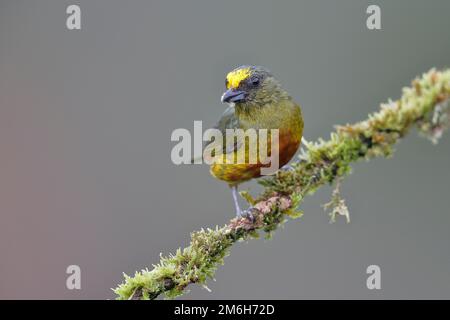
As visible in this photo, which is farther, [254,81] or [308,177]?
[254,81]

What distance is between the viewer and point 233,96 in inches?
153

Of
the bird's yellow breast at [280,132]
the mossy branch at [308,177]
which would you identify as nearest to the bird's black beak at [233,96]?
the bird's yellow breast at [280,132]

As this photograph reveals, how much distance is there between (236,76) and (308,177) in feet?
4.18

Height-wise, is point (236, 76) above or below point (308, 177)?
above

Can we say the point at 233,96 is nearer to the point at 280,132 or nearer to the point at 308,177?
the point at 280,132

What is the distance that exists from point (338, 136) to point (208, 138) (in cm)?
188

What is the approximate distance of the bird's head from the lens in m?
3.89

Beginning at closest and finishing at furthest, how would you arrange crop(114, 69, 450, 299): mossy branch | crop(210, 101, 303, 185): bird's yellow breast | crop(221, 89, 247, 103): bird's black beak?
crop(114, 69, 450, 299): mossy branch, crop(210, 101, 303, 185): bird's yellow breast, crop(221, 89, 247, 103): bird's black beak

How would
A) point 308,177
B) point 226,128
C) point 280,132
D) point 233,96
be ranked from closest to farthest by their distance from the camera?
point 308,177 → point 280,132 → point 233,96 → point 226,128

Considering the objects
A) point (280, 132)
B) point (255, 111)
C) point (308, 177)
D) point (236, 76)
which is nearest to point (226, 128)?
point (255, 111)

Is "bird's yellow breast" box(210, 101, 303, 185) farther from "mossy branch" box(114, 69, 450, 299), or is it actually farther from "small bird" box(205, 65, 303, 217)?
"mossy branch" box(114, 69, 450, 299)

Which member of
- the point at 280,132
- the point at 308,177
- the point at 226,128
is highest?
the point at 226,128

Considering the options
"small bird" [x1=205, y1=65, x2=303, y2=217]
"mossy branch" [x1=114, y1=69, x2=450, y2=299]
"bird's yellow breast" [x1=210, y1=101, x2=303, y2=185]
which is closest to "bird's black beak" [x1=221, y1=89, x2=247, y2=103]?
"small bird" [x1=205, y1=65, x2=303, y2=217]

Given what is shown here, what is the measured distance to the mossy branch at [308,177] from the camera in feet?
7.06
